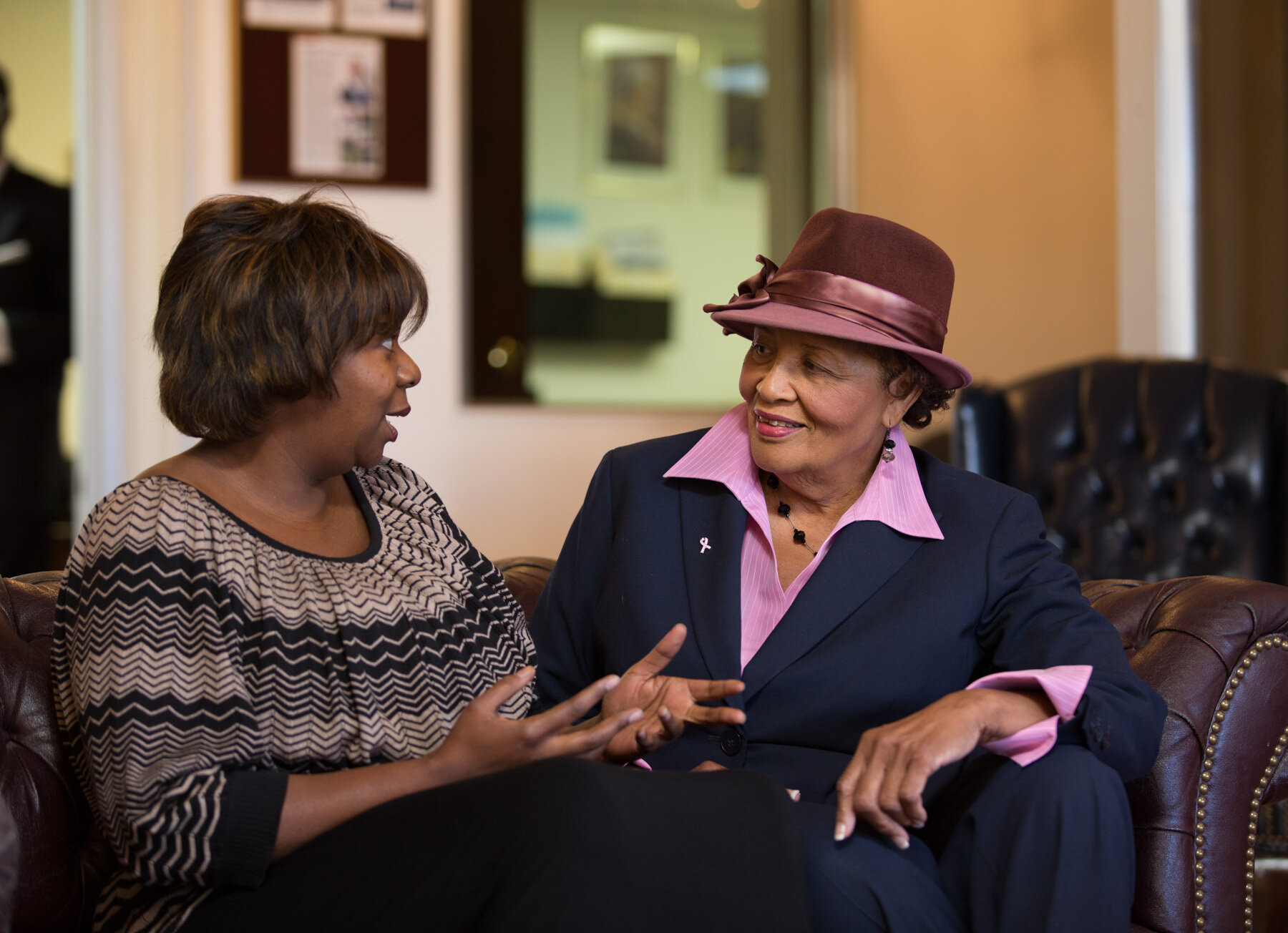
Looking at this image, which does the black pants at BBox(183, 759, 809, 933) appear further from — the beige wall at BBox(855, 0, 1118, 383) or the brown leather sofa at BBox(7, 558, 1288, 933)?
the beige wall at BBox(855, 0, 1118, 383)

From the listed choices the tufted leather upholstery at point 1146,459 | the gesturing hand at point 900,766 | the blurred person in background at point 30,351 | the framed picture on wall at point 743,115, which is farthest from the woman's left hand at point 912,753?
the framed picture on wall at point 743,115

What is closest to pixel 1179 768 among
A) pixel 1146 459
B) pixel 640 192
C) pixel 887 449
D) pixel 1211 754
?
pixel 1211 754

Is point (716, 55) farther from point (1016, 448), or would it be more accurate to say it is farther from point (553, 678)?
point (553, 678)

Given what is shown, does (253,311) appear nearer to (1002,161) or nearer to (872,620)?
(872,620)

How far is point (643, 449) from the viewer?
1934mm

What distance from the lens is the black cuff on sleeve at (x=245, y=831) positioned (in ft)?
4.15

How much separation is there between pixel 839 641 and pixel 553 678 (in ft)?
1.43

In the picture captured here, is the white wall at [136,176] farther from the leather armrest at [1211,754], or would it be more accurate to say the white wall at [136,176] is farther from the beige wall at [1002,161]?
the leather armrest at [1211,754]

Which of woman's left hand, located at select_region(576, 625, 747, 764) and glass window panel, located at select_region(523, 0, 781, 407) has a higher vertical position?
glass window panel, located at select_region(523, 0, 781, 407)

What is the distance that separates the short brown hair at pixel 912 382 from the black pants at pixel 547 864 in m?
0.72

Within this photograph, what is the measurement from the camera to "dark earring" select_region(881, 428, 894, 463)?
187 cm

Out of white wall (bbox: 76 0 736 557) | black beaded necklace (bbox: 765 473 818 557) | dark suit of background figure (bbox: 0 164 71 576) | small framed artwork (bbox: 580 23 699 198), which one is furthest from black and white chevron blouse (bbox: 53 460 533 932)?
small framed artwork (bbox: 580 23 699 198)

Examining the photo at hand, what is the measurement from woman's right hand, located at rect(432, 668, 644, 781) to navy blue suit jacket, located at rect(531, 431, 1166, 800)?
1.25 ft

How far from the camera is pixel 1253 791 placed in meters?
1.69
